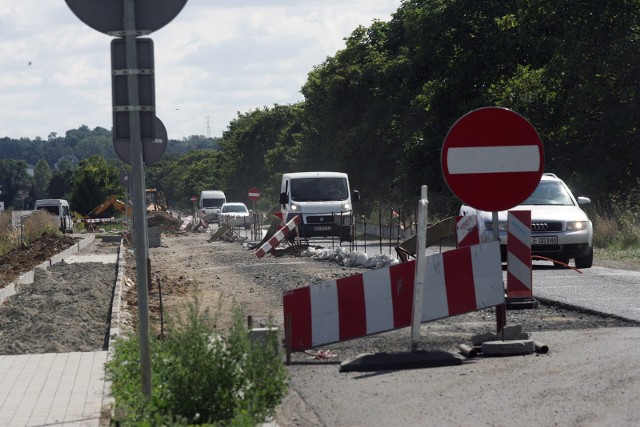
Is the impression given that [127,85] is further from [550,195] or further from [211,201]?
[211,201]

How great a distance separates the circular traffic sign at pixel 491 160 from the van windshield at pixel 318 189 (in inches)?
1065

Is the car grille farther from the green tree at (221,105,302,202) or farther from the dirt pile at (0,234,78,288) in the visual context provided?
the green tree at (221,105,302,202)

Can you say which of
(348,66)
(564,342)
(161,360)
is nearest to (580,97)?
(564,342)

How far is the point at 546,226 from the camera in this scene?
774 inches

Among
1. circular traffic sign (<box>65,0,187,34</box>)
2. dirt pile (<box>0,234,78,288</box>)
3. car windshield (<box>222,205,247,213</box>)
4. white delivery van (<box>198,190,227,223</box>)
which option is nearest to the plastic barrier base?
circular traffic sign (<box>65,0,187,34</box>)

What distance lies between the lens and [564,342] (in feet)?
33.0

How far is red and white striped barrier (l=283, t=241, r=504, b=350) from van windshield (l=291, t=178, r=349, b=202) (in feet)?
87.5

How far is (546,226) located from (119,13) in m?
13.9

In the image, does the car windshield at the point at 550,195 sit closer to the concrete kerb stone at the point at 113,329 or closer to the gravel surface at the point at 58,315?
the concrete kerb stone at the point at 113,329

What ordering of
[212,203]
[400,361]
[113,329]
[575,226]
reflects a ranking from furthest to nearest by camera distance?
1. [212,203]
2. [575,226]
3. [113,329]
4. [400,361]

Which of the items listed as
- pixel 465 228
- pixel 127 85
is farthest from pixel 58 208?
pixel 127 85

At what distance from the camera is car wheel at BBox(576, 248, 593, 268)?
65.3ft

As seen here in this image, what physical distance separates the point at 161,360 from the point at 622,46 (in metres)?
27.9

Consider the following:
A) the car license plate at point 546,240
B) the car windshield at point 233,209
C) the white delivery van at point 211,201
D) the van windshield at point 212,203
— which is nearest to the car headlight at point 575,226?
the car license plate at point 546,240
